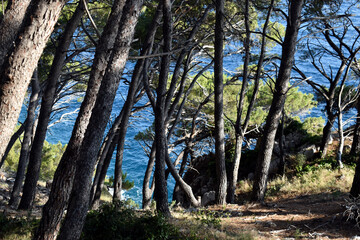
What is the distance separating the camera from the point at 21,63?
405 cm

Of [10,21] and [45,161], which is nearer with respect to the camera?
[10,21]

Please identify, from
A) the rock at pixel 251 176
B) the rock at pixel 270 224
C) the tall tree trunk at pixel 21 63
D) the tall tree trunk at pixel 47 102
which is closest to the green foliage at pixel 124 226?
the rock at pixel 270 224

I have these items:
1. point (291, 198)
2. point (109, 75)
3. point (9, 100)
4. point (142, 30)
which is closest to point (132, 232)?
point (109, 75)

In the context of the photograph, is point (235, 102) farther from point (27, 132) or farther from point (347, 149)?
point (27, 132)

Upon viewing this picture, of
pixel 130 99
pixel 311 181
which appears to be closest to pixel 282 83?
pixel 130 99

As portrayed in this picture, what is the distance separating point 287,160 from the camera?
13062 millimetres

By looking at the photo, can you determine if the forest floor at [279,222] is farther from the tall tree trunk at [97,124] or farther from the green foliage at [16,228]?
the tall tree trunk at [97,124]

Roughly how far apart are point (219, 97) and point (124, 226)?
13.9 feet

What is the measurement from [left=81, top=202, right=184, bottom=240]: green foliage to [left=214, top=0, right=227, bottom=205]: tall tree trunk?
339 centimetres

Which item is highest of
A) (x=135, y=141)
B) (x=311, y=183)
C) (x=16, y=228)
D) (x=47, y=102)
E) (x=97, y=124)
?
(x=135, y=141)

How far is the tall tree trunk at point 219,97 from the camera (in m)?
8.81

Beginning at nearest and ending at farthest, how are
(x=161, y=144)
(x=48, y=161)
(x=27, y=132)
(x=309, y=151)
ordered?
1. (x=161, y=144)
2. (x=27, y=132)
3. (x=309, y=151)
4. (x=48, y=161)

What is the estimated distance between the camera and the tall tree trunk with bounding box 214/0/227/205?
881 centimetres

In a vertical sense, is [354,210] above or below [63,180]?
below
